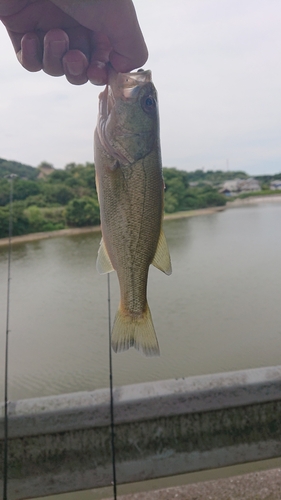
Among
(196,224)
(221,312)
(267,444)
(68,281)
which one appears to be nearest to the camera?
(267,444)

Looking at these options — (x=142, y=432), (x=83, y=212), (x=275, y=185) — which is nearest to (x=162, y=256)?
(x=142, y=432)

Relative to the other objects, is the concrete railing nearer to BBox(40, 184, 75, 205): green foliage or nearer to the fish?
the fish

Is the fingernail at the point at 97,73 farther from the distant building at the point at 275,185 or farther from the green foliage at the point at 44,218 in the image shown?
the distant building at the point at 275,185

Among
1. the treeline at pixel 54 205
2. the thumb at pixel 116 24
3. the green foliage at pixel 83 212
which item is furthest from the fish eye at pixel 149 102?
the green foliage at pixel 83 212

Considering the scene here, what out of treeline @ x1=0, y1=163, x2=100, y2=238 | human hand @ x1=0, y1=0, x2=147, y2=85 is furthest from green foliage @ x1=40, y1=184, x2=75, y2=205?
human hand @ x1=0, y1=0, x2=147, y2=85

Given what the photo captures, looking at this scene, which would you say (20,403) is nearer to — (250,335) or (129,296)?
(129,296)

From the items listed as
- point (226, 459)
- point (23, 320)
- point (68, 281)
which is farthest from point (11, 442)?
point (68, 281)

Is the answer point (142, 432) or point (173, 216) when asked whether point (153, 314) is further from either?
point (173, 216)

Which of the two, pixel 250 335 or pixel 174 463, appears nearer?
pixel 174 463
